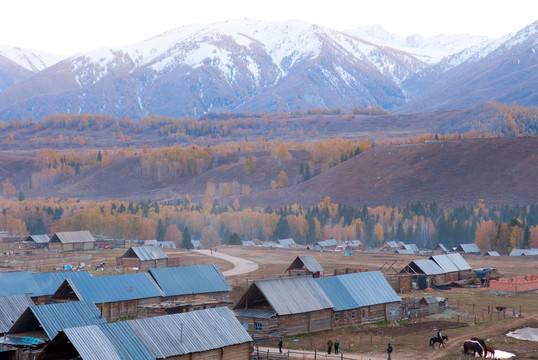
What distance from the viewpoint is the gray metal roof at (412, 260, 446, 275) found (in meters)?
76.3

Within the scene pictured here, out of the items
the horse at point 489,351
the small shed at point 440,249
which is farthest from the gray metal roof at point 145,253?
the small shed at point 440,249

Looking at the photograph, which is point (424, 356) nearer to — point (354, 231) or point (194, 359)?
point (194, 359)

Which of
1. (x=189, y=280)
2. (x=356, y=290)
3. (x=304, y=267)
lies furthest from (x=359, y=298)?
(x=304, y=267)

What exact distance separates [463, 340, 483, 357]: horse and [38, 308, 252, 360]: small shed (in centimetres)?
1262

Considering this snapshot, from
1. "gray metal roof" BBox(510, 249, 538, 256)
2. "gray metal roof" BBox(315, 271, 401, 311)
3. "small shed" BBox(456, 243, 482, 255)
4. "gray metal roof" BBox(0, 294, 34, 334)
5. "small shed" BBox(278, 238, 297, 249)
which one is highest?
"gray metal roof" BBox(0, 294, 34, 334)

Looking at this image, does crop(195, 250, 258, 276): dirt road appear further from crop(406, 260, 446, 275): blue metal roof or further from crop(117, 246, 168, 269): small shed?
crop(406, 260, 446, 275): blue metal roof

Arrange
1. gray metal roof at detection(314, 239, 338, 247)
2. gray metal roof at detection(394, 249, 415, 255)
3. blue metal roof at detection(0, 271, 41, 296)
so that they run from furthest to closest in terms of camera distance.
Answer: gray metal roof at detection(314, 239, 338, 247) → gray metal roof at detection(394, 249, 415, 255) → blue metal roof at detection(0, 271, 41, 296)

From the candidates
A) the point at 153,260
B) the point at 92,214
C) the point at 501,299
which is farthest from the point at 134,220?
the point at 501,299

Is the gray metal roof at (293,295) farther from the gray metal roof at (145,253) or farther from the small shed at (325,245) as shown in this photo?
the small shed at (325,245)

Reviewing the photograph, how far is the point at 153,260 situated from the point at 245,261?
64.1 ft

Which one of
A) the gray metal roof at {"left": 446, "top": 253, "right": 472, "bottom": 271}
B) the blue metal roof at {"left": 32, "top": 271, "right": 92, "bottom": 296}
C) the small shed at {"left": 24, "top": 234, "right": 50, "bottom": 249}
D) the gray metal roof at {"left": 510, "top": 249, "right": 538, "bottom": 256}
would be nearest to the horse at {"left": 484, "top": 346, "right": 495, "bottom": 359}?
the blue metal roof at {"left": 32, "top": 271, "right": 92, "bottom": 296}

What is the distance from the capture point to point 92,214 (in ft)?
541

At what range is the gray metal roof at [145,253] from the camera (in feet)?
283

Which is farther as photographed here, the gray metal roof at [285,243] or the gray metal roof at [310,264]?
the gray metal roof at [285,243]
